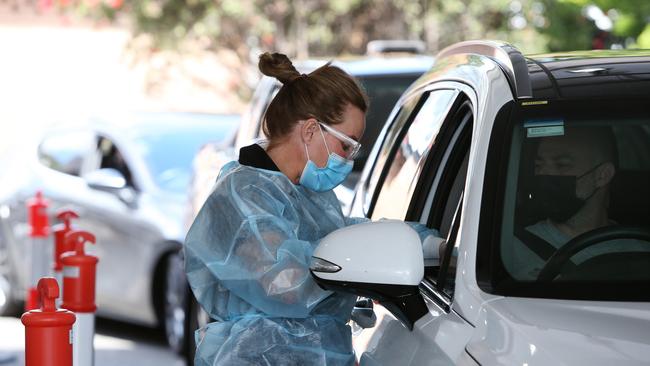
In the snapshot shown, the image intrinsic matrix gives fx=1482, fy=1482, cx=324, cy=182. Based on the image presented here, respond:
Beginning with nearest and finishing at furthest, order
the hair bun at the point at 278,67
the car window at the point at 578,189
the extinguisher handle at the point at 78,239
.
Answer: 1. the car window at the point at 578,189
2. the hair bun at the point at 278,67
3. the extinguisher handle at the point at 78,239

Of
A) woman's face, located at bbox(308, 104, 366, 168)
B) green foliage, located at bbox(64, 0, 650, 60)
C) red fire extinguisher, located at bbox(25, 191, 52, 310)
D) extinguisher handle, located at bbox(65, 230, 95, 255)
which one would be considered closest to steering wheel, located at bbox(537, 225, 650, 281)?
woman's face, located at bbox(308, 104, 366, 168)

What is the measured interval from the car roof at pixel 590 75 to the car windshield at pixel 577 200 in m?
0.06

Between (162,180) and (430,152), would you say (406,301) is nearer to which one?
(430,152)

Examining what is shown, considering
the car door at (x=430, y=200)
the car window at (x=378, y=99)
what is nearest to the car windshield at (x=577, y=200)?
the car door at (x=430, y=200)

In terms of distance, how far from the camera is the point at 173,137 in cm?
1097

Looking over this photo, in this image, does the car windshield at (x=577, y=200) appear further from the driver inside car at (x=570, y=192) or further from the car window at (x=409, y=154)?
the car window at (x=409, y=154)

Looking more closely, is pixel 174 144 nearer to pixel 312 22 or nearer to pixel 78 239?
pixel 78 239

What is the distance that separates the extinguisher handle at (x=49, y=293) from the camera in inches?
168

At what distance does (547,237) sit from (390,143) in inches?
60.5

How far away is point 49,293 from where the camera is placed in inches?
168

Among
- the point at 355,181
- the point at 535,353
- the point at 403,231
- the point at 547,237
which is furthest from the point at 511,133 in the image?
the point at 355,181

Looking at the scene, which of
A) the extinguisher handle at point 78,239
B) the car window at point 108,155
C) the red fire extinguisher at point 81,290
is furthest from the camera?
the car window at point 108,155

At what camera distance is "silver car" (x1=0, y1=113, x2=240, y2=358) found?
30.8 feet

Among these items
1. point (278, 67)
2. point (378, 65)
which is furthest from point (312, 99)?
point (378, 65)
